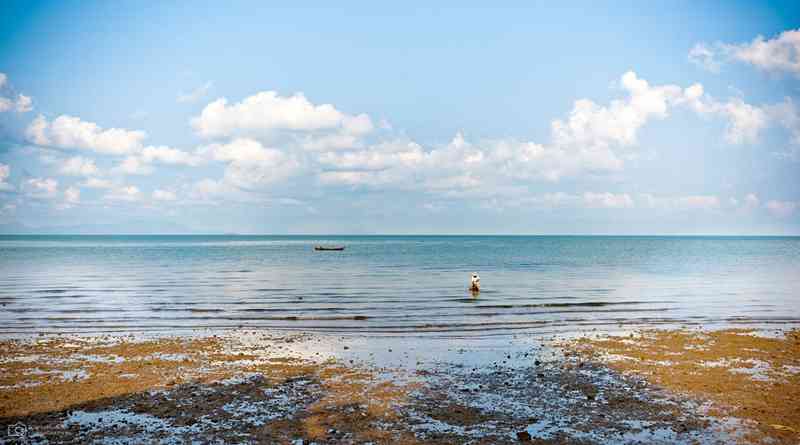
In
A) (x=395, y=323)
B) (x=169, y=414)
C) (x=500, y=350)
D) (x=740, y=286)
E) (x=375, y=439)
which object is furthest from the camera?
(x=740, y=286)

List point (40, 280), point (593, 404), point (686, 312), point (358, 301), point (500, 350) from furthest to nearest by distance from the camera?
point (40, 280)
point (358, 301)
point (686, 312)
point (500, 350)
point (593, 404)

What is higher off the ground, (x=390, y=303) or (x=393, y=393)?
(x=393, y=393)

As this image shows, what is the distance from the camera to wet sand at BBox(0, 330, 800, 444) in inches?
448

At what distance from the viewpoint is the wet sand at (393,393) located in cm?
1137

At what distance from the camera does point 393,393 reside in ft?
46.1

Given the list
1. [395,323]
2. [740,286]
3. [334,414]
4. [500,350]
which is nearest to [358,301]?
[395,323]

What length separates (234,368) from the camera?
16.8 m

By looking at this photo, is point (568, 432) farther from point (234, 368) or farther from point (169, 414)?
point (234, 368)

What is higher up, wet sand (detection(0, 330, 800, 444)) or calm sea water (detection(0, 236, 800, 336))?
wet sand (detection(0, 330, 800, 444))

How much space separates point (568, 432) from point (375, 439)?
156 inches

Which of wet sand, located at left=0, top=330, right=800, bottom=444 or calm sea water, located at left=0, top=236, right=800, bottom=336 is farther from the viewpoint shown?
calm sea water, located at left=0, top=236, right=800, bottom=336

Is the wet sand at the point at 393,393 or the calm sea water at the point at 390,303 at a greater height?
the wet sand at the point at 393,393

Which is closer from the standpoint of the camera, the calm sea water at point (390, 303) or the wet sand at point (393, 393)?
the wet sand at point (393, 393)

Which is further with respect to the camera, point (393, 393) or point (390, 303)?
point (390, 303)
